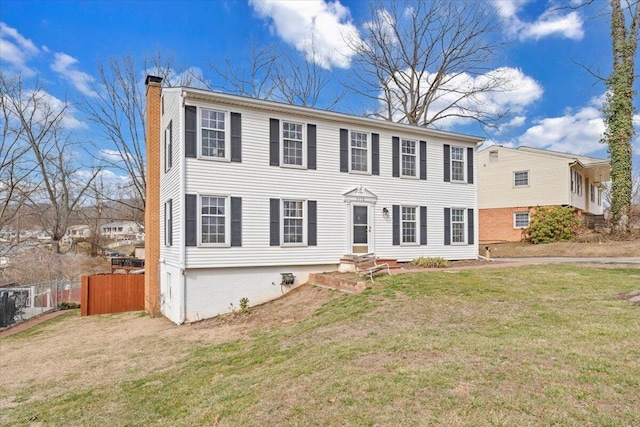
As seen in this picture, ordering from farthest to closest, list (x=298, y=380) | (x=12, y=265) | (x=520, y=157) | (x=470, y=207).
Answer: (x=520, y=157), (x=12, y=265), (x=470, y=207), (x=298, y=380)

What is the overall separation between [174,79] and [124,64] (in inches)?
145

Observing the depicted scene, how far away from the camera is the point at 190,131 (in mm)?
11984

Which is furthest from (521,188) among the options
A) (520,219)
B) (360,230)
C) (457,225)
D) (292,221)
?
(292,221)

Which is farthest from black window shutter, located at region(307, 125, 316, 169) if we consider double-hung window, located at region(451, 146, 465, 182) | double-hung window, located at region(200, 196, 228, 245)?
double-hung window, located at region(451, 146, 465, 182)

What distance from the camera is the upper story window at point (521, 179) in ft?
86.3

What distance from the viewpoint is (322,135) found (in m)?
14.0

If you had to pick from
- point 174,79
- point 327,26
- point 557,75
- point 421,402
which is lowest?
point 421,402

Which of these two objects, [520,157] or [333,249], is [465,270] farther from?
[520,157]

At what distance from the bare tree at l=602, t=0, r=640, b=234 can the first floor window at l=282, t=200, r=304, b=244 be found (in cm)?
1911

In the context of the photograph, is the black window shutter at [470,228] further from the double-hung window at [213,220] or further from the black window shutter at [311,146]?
the double-hung window at [213,220]

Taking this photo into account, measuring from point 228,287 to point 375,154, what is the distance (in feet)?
23.8

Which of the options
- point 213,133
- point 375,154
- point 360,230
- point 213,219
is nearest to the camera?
point 213,219

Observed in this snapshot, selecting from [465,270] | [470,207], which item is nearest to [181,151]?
[465,270]

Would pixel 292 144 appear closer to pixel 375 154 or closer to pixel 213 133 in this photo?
pixel 213 133
